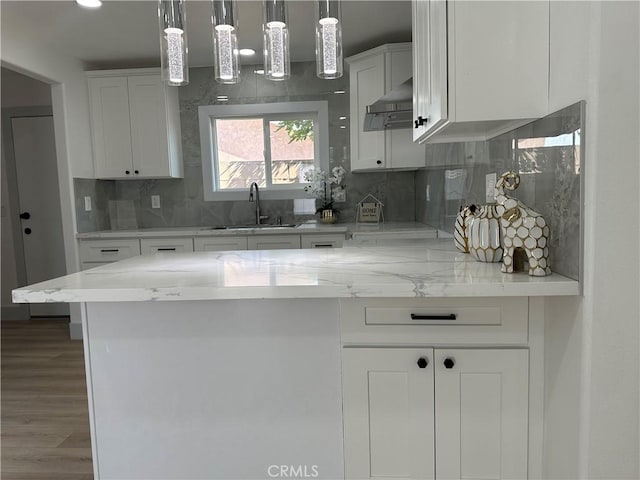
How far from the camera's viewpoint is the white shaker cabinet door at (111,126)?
→ 393cm

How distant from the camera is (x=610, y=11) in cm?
112

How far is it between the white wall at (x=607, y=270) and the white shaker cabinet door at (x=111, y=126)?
11.9 feet

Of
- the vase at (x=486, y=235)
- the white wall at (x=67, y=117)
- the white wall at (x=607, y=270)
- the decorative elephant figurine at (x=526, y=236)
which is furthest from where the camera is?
the white wall at (x=67, y=117)

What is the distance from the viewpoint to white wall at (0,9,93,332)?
340 centimetres

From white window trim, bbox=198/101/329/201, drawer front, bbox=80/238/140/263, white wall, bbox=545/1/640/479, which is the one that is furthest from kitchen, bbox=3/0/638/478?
drawer front, bbox=80/238/140/263

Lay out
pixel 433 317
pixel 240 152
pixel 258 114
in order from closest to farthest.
→ pixel 433 317, pixel 258 114, pixel 240 152

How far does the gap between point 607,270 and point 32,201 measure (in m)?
5.14

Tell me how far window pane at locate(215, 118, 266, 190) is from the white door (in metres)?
1.78

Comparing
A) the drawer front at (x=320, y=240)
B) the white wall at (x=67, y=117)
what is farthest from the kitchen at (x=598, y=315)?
the white wall at (x=67, y=117)

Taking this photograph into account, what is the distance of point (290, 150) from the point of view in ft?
14.1

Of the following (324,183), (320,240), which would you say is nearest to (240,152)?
(324,183)

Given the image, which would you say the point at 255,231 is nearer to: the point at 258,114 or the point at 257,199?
the point at 257,199

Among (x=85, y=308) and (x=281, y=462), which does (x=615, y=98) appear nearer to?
(x=281, y=462)

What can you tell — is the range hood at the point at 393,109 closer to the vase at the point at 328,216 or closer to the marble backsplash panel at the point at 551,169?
the marble backsplash panel at the point at 551,169
